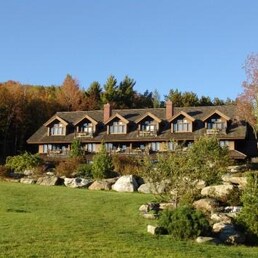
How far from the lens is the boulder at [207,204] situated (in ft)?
64.8

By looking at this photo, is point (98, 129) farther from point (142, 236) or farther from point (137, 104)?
point (142, 236)

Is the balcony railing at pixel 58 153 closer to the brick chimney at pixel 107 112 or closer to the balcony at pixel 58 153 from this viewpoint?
Result: the balcony at pixel 58 153

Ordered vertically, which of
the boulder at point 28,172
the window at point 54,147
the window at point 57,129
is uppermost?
the window at point 57,129

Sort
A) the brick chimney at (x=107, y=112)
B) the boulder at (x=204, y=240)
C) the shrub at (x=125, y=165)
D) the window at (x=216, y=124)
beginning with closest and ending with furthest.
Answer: the boulder at (x=204, y=240)
the shrub at (x=125, y=165)
the window at (x=216, y=124)
the brick chimney at (x=107, y=112)

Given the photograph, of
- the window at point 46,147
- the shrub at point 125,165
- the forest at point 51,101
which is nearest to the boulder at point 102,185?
the shrub at point 125,165

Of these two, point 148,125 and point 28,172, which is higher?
point 148,125

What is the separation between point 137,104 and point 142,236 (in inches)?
2361

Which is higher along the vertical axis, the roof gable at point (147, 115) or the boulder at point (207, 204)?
the roof gable at point (147, 115)

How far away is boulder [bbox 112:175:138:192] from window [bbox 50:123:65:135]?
73.5 feet

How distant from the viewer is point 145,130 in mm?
46969

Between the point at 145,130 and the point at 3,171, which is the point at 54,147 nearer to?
the point at 145,130

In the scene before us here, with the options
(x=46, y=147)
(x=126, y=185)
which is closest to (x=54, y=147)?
(x=46, y=147)

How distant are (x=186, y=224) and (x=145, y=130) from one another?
106ft

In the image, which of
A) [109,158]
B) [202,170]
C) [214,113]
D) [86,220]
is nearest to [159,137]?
[214,113]
